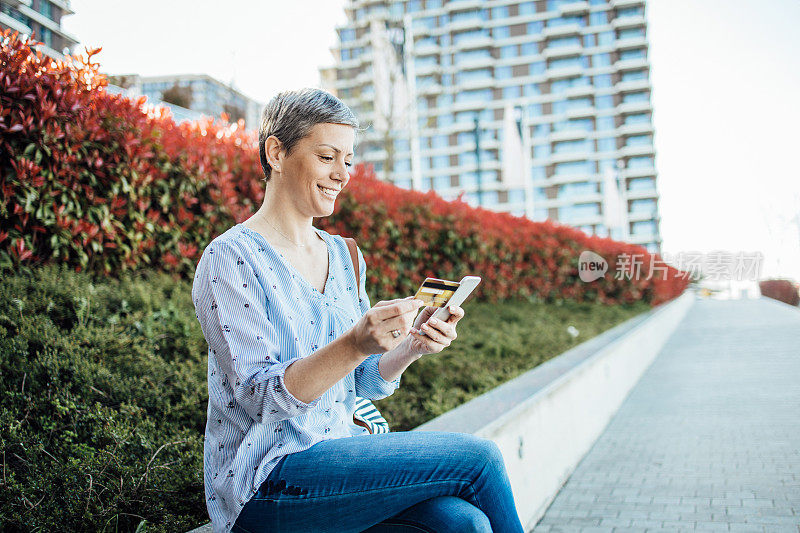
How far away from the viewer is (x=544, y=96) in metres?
67.3

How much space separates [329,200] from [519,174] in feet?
62.5

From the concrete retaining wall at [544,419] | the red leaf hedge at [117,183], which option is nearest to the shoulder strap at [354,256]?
the concrete retaining wall at [544,419]

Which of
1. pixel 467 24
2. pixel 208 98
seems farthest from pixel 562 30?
pixel 208 98

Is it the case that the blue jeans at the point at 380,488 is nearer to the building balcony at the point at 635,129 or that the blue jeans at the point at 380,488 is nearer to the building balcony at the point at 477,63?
the building balcony at the point at 635,129

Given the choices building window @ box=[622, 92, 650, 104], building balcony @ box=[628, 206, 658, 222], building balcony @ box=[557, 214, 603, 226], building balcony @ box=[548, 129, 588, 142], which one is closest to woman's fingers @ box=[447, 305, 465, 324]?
building balcony @ box=[557, 214, 603, 226]

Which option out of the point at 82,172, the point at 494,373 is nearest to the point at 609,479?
the point at 494,373

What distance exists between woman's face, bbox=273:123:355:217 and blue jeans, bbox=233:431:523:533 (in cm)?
70

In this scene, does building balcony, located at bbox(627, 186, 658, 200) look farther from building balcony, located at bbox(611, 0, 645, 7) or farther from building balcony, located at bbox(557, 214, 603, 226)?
building balcony, located at bbox(611, 0, 645, 7)

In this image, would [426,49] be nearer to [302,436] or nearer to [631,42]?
[631,42]

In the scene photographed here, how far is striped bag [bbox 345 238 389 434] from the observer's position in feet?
6.73

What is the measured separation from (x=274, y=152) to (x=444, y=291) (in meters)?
0.65

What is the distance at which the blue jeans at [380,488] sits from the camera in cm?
159

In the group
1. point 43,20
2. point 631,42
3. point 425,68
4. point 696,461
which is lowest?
point 696,461

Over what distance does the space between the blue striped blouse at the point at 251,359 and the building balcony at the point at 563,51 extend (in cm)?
7004
